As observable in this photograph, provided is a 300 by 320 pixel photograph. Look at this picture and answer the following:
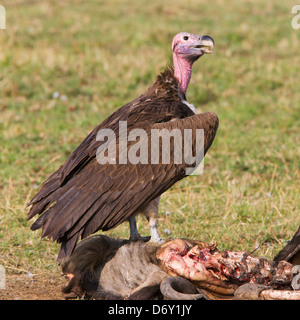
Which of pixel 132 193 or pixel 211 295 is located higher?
pixel 132 193

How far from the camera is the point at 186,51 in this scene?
530cm

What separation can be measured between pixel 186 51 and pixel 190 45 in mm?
60

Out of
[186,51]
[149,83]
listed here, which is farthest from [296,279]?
[149,83]

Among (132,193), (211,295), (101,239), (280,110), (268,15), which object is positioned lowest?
(211,295)

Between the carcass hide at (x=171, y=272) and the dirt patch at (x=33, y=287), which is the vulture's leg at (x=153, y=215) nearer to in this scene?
the carcass hide at (x=171, y=272)

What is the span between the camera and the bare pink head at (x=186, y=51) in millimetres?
5250

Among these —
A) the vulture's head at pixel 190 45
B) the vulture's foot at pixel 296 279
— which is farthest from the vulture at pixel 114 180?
the vulture's foot at pixel 296 279

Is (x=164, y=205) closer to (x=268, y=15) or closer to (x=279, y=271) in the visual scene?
(x=279, y=271)

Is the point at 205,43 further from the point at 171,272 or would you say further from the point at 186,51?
the point at 171,272

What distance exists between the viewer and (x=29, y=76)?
8852 millimetres

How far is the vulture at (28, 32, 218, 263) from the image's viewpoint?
14.0 feet

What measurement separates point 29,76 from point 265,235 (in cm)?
462

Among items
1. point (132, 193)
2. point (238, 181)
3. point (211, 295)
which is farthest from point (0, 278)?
point (238, 181)

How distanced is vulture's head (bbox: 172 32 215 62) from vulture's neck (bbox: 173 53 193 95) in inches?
1.3
